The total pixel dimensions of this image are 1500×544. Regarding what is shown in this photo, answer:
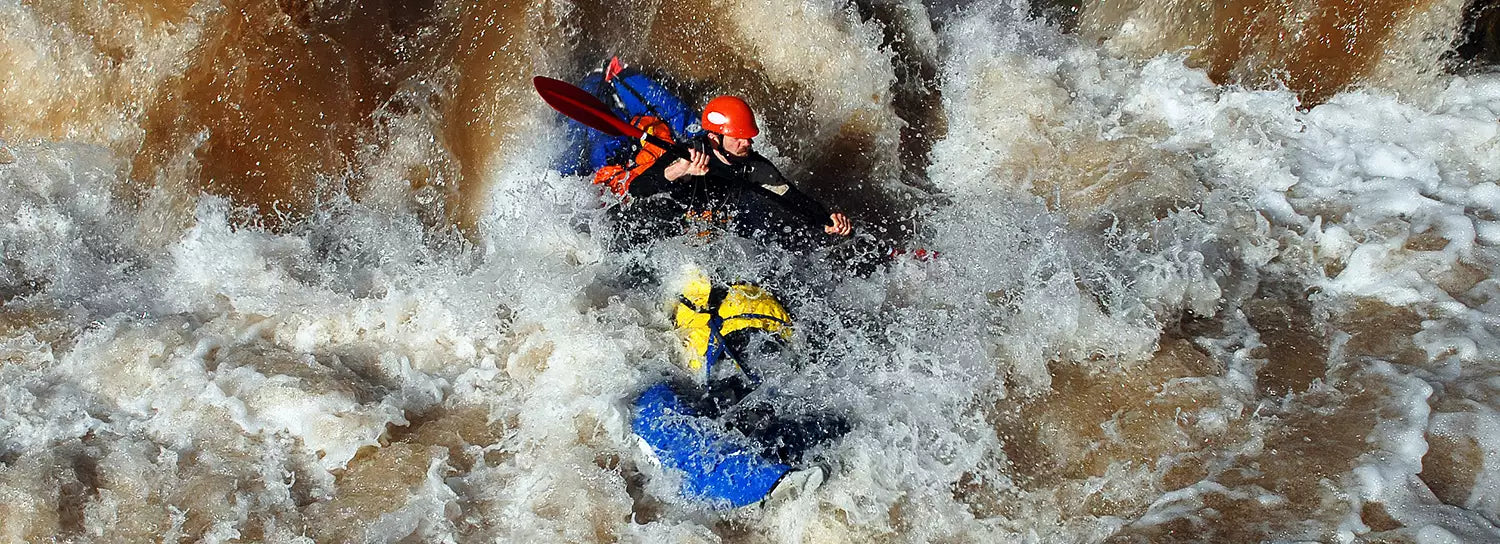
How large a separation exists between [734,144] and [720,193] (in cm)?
20

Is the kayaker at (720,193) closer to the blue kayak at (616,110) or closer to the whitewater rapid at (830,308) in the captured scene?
the whitewater rapid at (830,308)

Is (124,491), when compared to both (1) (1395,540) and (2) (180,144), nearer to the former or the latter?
(2) (180,144)

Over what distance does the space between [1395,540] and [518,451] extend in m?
2.54

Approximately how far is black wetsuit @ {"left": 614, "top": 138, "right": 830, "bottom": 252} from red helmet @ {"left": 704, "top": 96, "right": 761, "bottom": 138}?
0.08 meters

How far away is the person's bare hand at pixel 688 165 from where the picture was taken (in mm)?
3328

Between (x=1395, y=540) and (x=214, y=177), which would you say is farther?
(x=214, y=177)

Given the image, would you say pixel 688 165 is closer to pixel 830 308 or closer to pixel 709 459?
pixel 830 308

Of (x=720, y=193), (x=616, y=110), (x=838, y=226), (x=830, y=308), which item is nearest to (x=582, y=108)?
(x=616, y=110)

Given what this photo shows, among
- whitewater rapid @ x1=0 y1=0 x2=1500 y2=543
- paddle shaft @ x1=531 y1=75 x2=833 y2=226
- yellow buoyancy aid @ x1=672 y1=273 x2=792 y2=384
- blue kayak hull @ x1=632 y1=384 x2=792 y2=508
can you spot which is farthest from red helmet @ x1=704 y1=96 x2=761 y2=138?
blue kayak hull @ x1=632 y1=384 x2=792 y2=508

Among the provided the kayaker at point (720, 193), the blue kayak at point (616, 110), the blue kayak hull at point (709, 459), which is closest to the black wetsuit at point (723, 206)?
the kayaker at point (720, 193)

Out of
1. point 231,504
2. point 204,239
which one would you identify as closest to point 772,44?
point 204,239

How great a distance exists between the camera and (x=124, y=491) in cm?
261

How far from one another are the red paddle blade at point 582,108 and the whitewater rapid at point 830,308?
35 cm

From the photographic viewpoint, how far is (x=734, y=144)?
3.46 m
